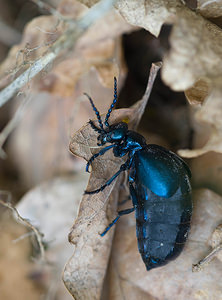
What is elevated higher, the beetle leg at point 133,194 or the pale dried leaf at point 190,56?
the pale dried leaf at point 190,56

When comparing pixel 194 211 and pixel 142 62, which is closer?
pixel 194 211

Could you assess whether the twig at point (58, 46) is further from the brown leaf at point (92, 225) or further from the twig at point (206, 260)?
the twig at point (206, 260)

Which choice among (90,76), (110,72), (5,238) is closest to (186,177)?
Result: (110,72)

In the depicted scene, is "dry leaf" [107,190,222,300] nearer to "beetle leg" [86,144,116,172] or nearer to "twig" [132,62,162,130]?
"beetle leg" [86,144,116,172]

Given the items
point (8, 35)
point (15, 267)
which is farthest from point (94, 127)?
point (8, 35)

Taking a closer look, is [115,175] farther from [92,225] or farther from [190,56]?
[190,56]

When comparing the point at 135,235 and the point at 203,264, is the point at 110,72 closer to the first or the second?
the point at 135,235

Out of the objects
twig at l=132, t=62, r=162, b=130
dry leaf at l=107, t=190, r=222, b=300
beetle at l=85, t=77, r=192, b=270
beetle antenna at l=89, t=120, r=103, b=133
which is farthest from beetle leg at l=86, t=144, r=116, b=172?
dry leaf at l=107, t=190, r=222, b=300

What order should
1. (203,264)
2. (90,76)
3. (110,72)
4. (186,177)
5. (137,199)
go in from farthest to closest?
(90,76)
(110,72)
(137,199)
(186,177)
(203,264)

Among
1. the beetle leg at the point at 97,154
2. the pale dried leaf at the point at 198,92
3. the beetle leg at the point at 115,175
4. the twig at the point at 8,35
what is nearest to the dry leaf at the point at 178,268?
the beetle leg at the point at 115,175
